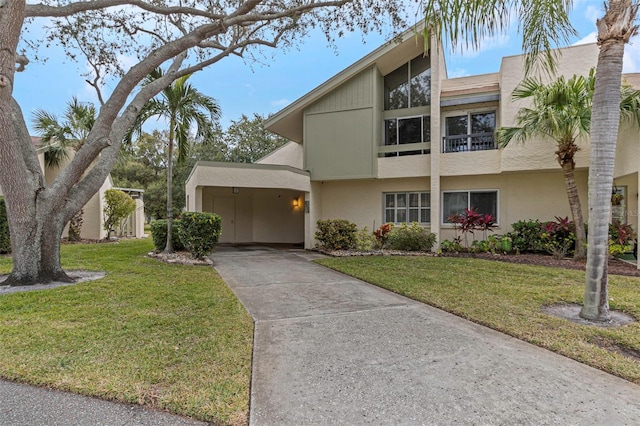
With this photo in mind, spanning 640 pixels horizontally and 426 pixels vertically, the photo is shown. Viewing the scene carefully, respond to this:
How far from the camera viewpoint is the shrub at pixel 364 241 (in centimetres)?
1234

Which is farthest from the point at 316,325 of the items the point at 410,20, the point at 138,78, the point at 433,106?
the point at 433,106

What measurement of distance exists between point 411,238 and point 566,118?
5.73 m

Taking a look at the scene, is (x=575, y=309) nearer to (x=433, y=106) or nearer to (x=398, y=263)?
(x=398, y=263)

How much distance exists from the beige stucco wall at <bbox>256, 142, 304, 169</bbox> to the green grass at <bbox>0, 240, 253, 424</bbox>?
11024mm

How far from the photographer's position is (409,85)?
13.1m

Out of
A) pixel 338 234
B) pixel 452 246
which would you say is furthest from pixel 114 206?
pixel 452 246

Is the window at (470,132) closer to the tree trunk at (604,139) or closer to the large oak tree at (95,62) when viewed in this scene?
the large oak tree at (95,62)

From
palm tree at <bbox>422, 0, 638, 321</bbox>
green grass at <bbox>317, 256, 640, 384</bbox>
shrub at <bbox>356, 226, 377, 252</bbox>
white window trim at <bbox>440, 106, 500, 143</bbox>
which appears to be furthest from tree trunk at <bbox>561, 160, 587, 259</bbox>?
shrub at <bbox>356, 226, 377, 252</bbox>

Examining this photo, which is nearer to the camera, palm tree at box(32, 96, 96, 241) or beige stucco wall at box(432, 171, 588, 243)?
beige stucco wall at box(432, 171, 588, 243)

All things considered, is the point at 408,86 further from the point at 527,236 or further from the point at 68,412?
the point at 68,412

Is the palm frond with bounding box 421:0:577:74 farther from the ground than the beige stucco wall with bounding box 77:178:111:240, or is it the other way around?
the palm frond with bounding box 421:0:577:74

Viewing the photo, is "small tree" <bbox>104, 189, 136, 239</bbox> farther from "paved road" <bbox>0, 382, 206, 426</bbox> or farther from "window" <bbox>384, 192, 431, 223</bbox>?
"paved road" <bbox>0, 382, 206, 426</bbox>

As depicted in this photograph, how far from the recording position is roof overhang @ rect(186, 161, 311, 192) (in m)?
10.9

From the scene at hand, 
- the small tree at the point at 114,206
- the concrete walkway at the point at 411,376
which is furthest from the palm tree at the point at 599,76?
the small tree at the point at 114,206
